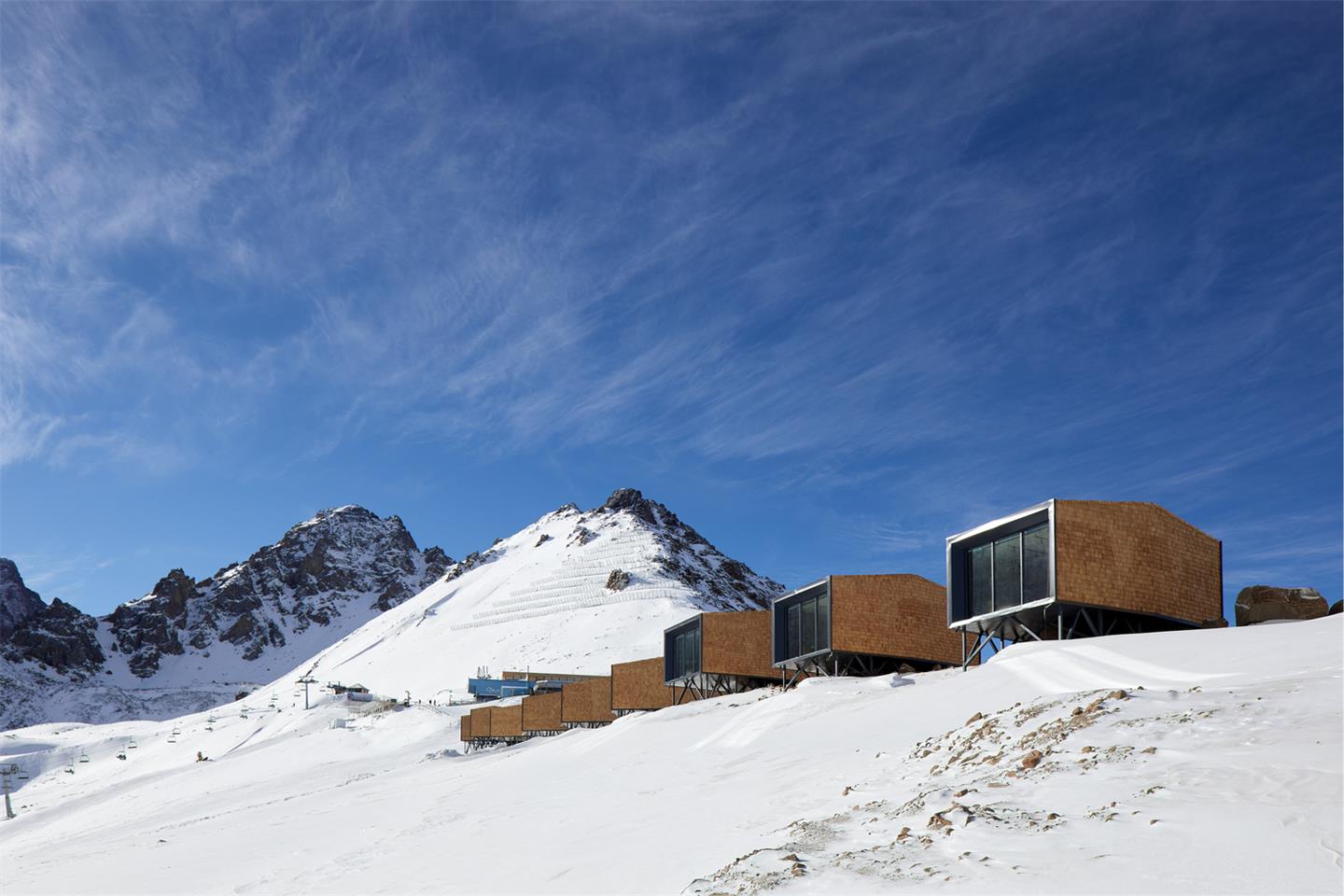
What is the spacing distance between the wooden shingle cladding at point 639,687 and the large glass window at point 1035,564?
1097 inches

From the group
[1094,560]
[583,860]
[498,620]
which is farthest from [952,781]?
[498,620]

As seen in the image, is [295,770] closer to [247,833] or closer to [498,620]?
[247,833]

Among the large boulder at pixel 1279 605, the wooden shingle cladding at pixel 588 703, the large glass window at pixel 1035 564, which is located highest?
the large glass window at pixel 1035 564

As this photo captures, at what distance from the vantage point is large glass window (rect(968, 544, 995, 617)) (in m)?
25.6

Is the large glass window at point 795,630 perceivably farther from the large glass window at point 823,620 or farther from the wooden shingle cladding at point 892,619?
the wooden shingle cladding at point 892,619

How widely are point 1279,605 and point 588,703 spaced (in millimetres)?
37465

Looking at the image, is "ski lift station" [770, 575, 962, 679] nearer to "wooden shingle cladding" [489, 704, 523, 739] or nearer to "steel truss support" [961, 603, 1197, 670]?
"steel truss support" [961, 603, 1197, 670]

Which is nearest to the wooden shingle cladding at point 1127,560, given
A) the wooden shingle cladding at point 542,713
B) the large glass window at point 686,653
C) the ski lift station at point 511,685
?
the large glass window at point 686,653

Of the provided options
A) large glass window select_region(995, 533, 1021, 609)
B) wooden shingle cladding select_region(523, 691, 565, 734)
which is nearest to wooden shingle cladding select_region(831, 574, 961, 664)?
large glass window select_region(995, 533, 1021, 609)

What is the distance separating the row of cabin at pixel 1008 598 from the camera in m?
23.1

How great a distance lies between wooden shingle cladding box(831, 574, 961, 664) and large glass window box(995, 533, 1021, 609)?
28.1 feet

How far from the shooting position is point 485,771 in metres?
22.8

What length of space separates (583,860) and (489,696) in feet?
259

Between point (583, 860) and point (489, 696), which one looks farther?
point (489, 696)
